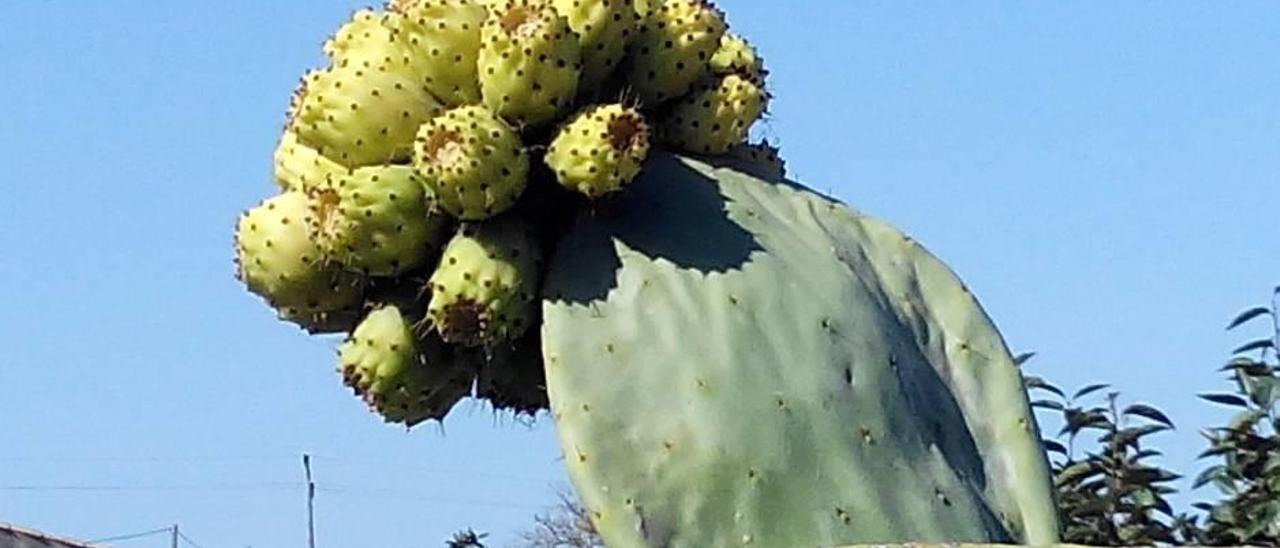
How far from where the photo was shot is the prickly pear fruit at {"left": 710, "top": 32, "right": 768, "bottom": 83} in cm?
337

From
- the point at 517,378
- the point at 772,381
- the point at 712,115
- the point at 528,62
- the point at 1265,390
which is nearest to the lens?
the point at 772,381

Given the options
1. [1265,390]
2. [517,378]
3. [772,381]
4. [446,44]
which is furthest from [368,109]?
[1265,390]

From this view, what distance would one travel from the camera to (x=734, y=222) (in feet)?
10.4

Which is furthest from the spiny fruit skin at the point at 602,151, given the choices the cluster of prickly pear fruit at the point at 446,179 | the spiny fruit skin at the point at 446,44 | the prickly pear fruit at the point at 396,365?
the prickly pear fruit at the point at 396,365

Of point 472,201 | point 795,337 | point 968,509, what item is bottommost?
point 968,509

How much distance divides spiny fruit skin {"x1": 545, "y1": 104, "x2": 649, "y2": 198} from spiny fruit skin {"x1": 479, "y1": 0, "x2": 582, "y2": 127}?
0.05 metres

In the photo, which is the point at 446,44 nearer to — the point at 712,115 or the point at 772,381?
the point at 712,115

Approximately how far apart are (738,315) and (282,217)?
1.88 feet

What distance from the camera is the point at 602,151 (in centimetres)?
309

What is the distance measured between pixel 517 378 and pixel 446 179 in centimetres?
29

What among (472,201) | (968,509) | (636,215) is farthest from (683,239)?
(968,509)

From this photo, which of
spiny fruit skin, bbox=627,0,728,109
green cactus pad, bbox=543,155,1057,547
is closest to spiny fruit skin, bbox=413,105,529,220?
green cactus pad, bbox=543,155,1057,547

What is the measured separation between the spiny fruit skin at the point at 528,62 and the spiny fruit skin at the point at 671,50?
0.15 meters

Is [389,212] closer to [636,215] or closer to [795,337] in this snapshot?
[636,215]
